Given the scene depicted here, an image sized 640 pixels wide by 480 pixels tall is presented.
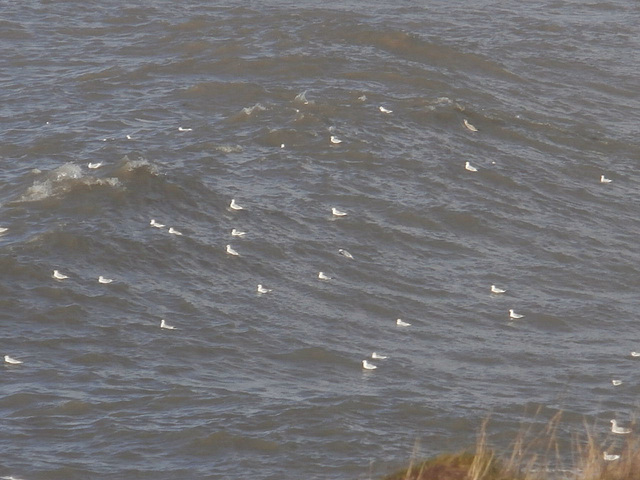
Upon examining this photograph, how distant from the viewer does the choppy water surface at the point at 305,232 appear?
13867 mm

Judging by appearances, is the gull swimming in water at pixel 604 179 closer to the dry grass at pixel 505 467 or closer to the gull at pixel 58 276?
the gull at pixel 58 276

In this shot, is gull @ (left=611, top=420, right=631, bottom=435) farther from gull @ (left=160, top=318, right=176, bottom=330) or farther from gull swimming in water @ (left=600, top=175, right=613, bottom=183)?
gull swimming in water @ (left=600, top=175, right=613, bottom=183)

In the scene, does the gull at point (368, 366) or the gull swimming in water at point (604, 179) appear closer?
the gull at point (368, 366)

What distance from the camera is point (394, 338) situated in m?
17.0

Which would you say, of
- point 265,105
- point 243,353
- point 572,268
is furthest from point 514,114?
point 243,353

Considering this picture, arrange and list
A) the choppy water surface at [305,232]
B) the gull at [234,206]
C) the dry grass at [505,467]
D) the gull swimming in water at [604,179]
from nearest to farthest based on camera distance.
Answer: the dry grass at [505,467] → the choppy water surface at [305,232] → the gull at [234,206] → the gull swimming in water at [604,179]

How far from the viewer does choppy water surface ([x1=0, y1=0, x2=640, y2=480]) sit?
1387 cm

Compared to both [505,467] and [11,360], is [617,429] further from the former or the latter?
[11,360]

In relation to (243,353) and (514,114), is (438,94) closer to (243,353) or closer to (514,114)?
(514,114)

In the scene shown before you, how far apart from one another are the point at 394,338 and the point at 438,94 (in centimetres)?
1149

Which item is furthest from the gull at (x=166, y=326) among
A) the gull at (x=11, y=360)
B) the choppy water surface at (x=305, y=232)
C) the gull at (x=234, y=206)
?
the gull at (x=234, y=206)

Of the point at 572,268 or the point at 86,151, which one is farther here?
the point at 86,151

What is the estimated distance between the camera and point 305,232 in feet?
67.4

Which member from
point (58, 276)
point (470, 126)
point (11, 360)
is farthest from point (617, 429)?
point (470, 126)
